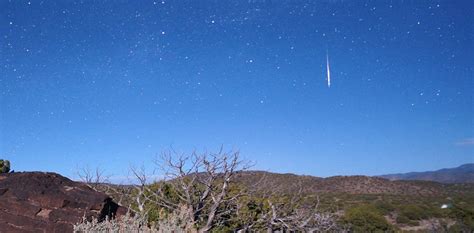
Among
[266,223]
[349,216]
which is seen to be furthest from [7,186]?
[349,216]

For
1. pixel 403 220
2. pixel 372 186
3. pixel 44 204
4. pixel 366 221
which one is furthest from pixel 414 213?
pixel 44 204

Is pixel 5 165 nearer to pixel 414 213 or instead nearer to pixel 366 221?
pixel 366 221

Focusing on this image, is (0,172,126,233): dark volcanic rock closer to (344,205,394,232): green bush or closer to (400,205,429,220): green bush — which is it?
(344,205,394,232): green bush

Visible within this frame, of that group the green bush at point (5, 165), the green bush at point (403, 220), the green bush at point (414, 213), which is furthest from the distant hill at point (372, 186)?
the green bush at point (5, 165)

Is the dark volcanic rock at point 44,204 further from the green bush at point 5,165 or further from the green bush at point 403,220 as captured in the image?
the green bush at point 403,220

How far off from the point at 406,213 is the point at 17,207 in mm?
34044

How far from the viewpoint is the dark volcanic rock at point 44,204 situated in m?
8.12

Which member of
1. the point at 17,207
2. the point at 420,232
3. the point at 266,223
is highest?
the point at 17,207

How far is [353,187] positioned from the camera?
6575cm

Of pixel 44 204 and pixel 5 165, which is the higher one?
pixel 5 165

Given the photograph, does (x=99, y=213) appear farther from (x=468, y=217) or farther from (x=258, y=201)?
(x=468, y=217)

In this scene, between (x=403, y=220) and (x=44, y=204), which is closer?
(x=44, y=204)

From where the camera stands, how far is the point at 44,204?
8555 millimetres

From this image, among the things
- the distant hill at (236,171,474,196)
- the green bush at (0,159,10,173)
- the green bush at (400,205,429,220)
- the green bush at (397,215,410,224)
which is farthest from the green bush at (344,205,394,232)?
the distant hill at (236,171,474,196)
